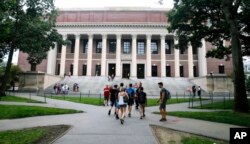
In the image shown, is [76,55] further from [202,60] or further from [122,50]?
[202,60]

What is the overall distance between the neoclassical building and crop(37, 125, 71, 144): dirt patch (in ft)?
133

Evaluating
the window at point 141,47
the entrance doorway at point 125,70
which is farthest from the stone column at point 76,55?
the window at point 141,47

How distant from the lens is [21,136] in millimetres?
7484

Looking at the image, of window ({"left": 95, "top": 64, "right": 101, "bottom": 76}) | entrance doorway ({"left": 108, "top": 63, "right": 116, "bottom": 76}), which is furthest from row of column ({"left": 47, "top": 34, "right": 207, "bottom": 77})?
entrance doorway ({"left": 108, "top": 63, "right": 116, "bottom": 76})

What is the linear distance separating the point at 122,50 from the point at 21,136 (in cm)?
4882

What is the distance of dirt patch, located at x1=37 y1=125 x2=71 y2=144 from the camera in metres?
7.17

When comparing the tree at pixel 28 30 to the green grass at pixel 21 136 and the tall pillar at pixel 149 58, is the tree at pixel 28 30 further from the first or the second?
the tall pillar at pixel 149 58

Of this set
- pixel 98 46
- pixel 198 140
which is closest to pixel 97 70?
pixel 98 46

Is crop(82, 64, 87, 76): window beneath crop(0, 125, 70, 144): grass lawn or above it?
above

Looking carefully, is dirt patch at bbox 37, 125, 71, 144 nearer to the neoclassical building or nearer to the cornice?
the neoclassical building

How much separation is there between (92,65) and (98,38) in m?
6.69

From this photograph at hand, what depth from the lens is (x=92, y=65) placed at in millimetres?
54250

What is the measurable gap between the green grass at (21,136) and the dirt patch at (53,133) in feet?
0.47

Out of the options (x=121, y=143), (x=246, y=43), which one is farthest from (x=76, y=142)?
(x=246, y=43)
